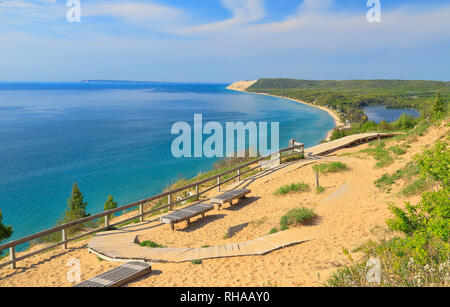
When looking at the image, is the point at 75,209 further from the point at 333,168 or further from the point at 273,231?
the point at 333,168

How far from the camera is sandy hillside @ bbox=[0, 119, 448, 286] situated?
662 centimetres

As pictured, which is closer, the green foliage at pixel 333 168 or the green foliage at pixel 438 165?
the green foliage at pixel 438 165

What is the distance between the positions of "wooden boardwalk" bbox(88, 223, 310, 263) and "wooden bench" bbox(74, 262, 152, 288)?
666 millimetres

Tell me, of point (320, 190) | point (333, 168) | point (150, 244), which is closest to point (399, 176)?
point (320, 190)

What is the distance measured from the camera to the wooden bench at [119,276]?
626 centimetres

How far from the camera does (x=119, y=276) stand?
6.60 meters

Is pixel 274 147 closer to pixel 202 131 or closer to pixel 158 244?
pixel 202 131

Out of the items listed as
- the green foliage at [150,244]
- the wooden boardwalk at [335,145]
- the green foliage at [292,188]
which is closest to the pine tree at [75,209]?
the green foliage at [150,244]

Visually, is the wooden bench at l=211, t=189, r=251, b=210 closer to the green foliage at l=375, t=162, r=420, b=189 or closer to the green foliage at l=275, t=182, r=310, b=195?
the green foliage at l=275, t=182, r=310, b=195

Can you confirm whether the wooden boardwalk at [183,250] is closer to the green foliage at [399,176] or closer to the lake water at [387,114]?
the green foliage at [399,176]

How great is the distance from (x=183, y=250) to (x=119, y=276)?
2.04 meters

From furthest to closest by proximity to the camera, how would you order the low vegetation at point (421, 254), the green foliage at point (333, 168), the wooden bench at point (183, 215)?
the green foliage at point (333, 168) < the wooden bench at point (183, 215) < the low vegetation at point (421, 254)

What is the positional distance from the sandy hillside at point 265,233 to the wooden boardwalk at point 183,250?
206 mm
